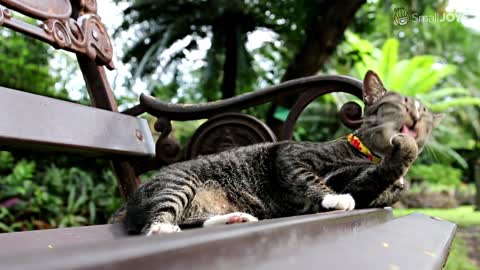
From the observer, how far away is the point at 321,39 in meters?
4.12

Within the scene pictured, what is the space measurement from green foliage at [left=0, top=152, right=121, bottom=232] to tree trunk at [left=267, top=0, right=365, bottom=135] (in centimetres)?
162

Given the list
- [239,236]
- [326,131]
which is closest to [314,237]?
[239,236]

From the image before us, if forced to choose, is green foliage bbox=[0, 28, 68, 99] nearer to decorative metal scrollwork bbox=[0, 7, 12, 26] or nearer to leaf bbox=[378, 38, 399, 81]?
decorative metal scrollwork bbox=[0, 7, 12, 26]

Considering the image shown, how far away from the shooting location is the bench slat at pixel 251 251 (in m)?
0.25

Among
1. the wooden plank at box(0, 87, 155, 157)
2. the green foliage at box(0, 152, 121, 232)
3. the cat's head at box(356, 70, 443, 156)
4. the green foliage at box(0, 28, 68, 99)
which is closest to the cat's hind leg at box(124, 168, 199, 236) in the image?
the wooden plank at box(0, 87, 155, 157)

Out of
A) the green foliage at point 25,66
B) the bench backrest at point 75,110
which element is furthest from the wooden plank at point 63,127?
the green foliage at point 25,66

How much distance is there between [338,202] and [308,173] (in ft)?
0.81

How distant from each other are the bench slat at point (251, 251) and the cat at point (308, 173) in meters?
0.77

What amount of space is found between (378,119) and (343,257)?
127cm

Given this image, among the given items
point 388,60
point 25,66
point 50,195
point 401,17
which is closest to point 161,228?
point 401,17

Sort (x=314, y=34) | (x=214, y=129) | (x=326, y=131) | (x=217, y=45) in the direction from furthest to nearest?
(x=326, y=131)
(x=217, y=45)
(x=314, y=34)
(x=214, y=129)

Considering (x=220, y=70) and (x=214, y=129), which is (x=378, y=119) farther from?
(x=220, y=70)

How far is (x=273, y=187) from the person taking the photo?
171 centimetres

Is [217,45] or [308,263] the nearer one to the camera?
[308,263]
